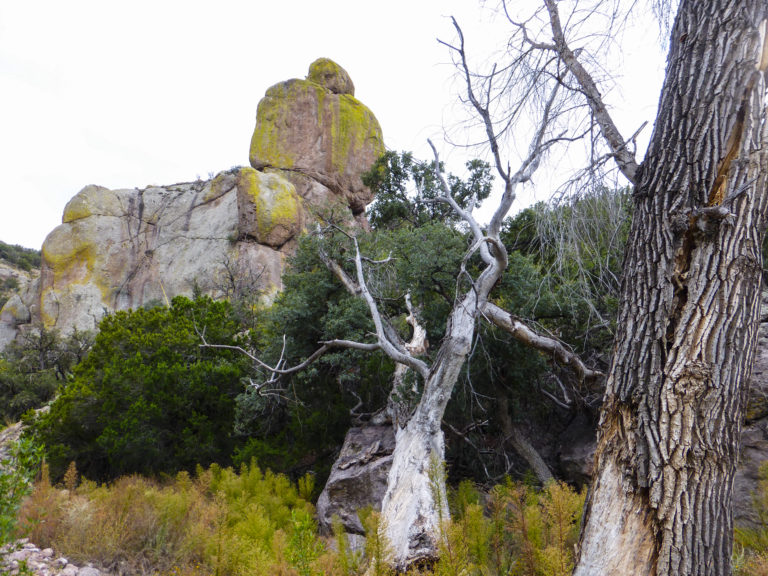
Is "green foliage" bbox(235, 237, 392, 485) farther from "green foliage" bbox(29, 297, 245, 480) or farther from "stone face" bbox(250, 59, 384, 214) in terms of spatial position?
"stone face" bbox(250, 59, 384, 214)

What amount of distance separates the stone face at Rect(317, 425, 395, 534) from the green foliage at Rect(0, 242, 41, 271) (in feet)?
152

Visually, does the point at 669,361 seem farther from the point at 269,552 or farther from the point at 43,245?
the point at 43,245

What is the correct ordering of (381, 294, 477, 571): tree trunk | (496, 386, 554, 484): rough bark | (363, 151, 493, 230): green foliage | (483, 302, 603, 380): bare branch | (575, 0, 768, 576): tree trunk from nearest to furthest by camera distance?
(575, 0, 768, 576): tree trunk → (381, 294, 477, 571): tree trunk → (483, 302, 603, 380): bare branch → (496, 386, 554, 484): rough bark → (363, 151, 493, 230): green foliage

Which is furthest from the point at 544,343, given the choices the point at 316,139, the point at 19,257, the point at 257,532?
the point at 19,257

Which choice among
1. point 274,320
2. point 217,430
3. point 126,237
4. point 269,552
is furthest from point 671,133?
point 126,237

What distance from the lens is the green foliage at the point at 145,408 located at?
28.8ft

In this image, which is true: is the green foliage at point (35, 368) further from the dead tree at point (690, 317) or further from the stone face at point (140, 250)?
the dead tree at point (690, 317)

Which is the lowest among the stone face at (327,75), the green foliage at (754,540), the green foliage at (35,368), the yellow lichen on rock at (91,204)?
the green foliage at (35,368)

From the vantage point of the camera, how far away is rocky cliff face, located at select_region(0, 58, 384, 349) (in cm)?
2289

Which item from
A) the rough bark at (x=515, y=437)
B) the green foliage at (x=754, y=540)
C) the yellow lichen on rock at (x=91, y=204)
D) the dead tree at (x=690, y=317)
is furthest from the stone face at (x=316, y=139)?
the dead tree at (x=690, y=317)

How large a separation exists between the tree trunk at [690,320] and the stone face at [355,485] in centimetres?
486

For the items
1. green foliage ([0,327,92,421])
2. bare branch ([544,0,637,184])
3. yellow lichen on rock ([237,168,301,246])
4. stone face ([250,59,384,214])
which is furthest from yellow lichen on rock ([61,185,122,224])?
bare branch ([544,0,637,184])

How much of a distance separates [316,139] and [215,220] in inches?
301

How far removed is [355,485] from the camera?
6945 millimetres
